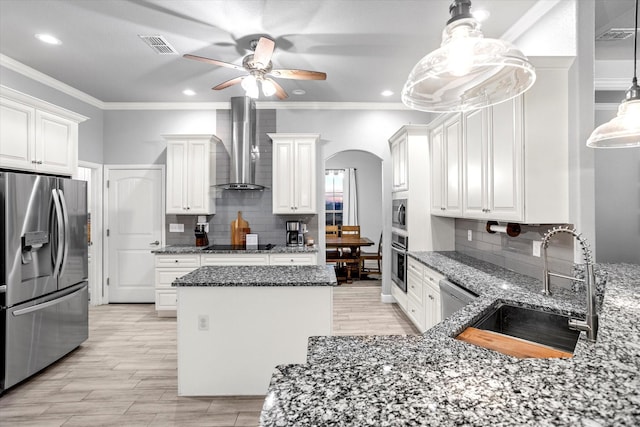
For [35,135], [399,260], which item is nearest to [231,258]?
[399,260]

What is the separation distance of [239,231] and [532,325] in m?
3.76

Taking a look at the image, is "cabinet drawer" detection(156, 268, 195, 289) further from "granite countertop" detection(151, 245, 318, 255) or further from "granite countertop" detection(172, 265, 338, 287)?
"granite countertop" detection(172, 265, 338, 287)

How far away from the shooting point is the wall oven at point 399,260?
4094 mm

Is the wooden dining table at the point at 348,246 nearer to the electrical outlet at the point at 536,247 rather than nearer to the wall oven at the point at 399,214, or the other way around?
the wall oven at the point at 399,214

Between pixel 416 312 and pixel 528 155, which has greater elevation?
pixel 528 155

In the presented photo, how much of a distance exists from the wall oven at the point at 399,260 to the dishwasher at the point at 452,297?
50.0 inches

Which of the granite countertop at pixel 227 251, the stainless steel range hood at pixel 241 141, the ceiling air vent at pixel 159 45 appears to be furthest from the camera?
the stainless steel range hood at pixel 241 141

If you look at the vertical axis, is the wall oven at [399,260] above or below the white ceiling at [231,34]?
below

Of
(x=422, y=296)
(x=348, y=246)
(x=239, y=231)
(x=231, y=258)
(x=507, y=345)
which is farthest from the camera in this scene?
(x=348, y=246)

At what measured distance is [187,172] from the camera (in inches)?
181

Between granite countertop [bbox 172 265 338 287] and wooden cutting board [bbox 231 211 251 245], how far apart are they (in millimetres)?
2068

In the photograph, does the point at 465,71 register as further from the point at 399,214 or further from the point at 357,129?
the point at 357,129

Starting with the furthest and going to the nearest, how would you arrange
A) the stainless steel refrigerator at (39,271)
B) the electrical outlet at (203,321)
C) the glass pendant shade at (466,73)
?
the stainless steel refrigerator at (39,271) < the electrical outlet at (203,321) < the glass pendant shade at (466,73)

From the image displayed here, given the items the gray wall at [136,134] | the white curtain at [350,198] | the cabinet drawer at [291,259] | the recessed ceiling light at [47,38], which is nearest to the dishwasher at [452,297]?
the cabinet drawer at [291,259]
